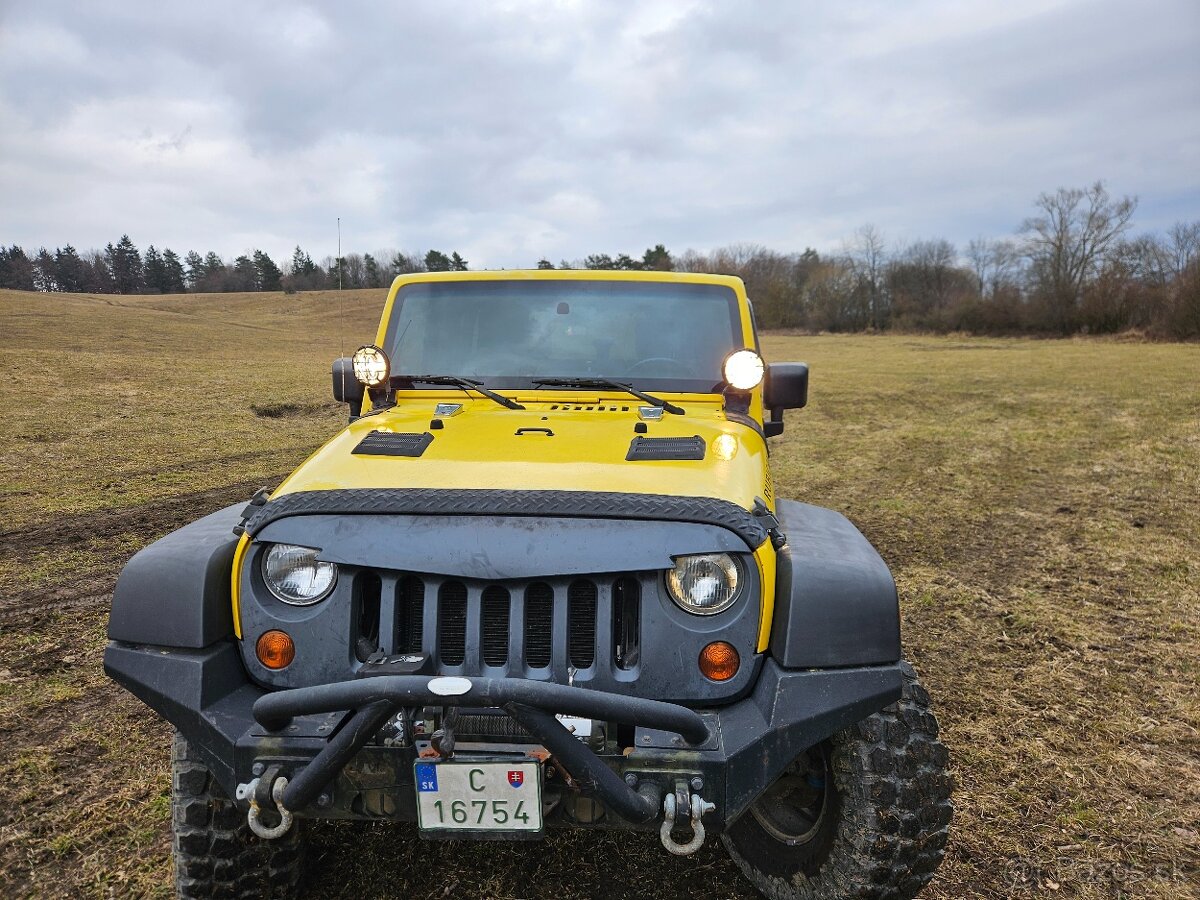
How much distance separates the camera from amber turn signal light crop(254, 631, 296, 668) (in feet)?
7.51

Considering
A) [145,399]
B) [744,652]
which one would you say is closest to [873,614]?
[744,652]

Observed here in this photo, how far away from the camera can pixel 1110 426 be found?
43.8 ft

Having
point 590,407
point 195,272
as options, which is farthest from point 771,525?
point 195,272

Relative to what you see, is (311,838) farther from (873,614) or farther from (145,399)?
(145,399)

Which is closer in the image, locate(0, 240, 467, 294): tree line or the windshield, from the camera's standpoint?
the windshield

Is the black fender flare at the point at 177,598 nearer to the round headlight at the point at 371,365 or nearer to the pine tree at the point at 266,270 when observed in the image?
the round headlight at the point at 371,365

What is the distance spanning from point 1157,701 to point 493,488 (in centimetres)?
364

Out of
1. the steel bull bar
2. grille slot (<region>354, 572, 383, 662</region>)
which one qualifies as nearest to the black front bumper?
the steel bull bar

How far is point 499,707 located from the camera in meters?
1.83

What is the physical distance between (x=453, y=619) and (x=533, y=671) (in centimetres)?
26

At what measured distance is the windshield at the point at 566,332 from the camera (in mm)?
3697

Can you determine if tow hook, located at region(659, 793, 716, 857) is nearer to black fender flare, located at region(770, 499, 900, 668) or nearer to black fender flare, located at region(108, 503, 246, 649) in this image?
black fender flare, located at region(770, 499, 900, 668)

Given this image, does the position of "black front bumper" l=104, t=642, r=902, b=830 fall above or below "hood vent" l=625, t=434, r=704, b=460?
below

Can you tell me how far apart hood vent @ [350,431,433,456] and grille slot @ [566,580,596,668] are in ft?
2.87
